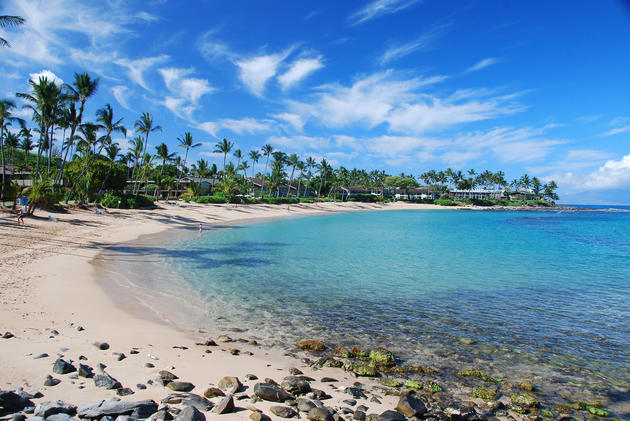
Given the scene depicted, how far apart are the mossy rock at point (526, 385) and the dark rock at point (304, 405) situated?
395 centimetres

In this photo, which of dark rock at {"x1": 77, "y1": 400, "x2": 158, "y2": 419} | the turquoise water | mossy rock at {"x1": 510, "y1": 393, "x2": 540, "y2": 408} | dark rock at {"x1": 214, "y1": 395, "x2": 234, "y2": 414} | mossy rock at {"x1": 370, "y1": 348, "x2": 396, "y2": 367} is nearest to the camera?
dark rock at {"x1": 77, "y1": 400, "x2": 158, "y2": 419}

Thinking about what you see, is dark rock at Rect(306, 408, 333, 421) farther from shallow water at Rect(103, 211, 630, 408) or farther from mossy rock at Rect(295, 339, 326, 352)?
shallow water at Rect(103, 211, 630, 408)

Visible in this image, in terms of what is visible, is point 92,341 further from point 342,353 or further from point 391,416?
point 391,416

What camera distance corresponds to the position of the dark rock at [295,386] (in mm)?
5309

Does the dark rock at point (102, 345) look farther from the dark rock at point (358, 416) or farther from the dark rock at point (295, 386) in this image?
the dark rock at point (358, 416)

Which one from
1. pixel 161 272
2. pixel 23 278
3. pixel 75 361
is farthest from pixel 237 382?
pixel 161 272

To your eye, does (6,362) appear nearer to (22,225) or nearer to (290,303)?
(290,303)

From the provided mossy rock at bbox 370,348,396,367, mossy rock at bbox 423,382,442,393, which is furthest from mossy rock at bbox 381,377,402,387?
mossy rock at bbox 370,348,396,367

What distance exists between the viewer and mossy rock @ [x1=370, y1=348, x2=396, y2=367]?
6945 mm

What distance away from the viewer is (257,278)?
48.8 feet

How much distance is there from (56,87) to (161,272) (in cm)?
2877

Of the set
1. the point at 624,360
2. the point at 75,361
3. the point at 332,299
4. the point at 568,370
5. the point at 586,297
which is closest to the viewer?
the point at 75,361

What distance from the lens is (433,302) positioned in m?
11.7

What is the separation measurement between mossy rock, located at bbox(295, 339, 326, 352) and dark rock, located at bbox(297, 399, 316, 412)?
105 inches
